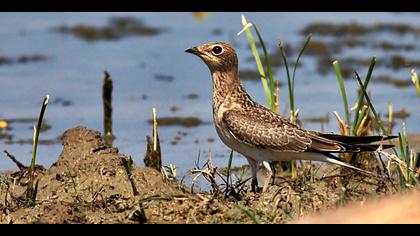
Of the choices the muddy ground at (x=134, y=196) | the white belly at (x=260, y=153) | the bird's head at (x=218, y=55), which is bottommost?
the muddy ground at (x=134, y=196)

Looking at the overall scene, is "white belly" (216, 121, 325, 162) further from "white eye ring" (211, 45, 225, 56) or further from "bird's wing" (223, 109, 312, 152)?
"white eye ring" (211, 45, 225, 56)

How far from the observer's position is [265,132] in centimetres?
916

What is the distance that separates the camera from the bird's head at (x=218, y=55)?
9.54 metres

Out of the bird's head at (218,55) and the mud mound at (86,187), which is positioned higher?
the bird's head at (218,55)

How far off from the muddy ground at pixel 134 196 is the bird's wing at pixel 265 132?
13.8 inches

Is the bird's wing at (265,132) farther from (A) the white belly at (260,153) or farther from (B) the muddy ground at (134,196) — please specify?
(B) the muddy ground at (134,196)

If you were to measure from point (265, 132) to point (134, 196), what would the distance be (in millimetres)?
1398

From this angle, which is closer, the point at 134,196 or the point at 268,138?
the point at 134,196

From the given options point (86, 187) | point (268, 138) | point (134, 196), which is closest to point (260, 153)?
point (268, 138)

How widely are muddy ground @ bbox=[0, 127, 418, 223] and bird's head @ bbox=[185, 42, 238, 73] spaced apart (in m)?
1.13

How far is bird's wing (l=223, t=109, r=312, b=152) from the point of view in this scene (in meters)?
9.09

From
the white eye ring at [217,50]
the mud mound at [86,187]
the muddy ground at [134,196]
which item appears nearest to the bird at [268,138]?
the white eye ring at [217,50]

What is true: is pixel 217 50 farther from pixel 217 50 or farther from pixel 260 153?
pixel 260 153
